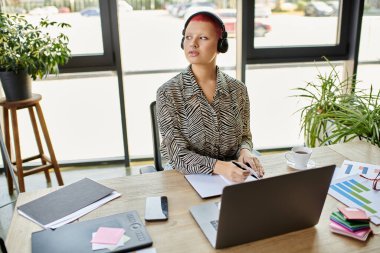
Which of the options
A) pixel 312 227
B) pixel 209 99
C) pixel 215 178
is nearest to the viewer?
pixel 312 227

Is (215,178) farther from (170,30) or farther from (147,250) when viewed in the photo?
(170,30)

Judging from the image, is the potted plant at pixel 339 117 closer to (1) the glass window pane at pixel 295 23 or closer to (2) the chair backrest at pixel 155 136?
(1) the glass window pane at pixel 295 23

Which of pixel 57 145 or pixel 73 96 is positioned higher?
pixel 73 96

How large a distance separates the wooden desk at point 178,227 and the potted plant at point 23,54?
134 cm

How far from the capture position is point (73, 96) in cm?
318

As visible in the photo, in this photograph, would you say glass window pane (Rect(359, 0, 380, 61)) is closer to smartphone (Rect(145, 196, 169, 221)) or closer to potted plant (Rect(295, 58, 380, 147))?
potted plant (Rect(295, 58, 380, 147))

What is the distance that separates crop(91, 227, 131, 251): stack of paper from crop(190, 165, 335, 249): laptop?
239 millimetres

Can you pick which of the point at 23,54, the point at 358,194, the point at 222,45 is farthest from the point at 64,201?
the point at 23,54

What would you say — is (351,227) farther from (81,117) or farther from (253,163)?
(81,117)

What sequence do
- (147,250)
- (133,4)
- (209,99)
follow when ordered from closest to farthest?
1. (147,250)
2. (209,99)
3. (133,4)

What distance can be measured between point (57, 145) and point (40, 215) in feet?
7.39

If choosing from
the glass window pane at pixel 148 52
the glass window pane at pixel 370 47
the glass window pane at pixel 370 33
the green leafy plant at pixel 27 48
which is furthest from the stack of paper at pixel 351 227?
the glass window pane at pixel 370 33

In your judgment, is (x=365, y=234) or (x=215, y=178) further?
(x=215, y=178)

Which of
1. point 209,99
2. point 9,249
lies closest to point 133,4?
point 209,99
